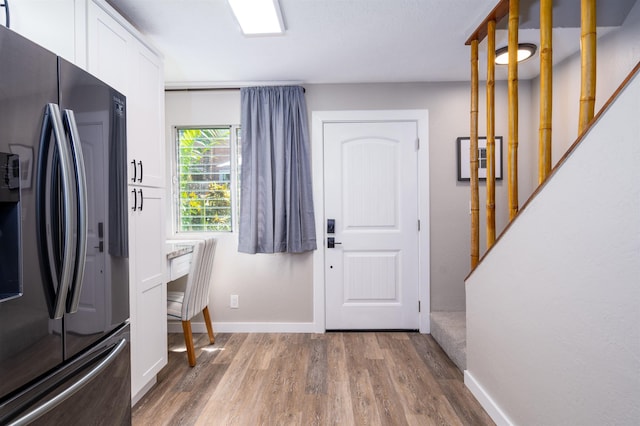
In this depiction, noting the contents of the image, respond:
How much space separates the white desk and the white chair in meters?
0.13

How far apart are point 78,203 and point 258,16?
62.7 inches

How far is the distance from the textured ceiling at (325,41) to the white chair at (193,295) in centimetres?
147

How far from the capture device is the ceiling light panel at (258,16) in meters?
1.88

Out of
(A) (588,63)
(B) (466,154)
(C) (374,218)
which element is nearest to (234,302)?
(C) (374,218)

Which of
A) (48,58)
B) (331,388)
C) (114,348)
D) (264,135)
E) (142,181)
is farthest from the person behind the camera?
(264,135)

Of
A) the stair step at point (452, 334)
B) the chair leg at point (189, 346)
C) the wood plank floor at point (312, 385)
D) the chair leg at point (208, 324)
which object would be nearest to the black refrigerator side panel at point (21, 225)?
the wood plank floor at point (312, 385)

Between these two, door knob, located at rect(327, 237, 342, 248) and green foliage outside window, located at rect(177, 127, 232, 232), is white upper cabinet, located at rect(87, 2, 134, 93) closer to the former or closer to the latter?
green foliage outside window, located at rect(177, 127, 232, 232)

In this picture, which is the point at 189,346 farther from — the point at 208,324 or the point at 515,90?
the point at 515,90

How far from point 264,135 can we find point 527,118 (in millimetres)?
2514

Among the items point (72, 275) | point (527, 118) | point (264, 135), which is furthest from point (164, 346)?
point (527, 118)

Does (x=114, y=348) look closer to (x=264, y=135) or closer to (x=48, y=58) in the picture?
(x=48, y=58)

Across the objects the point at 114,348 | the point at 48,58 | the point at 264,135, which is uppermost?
the point at 264,135

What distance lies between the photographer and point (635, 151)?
1011 millimetres

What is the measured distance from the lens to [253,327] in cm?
317
